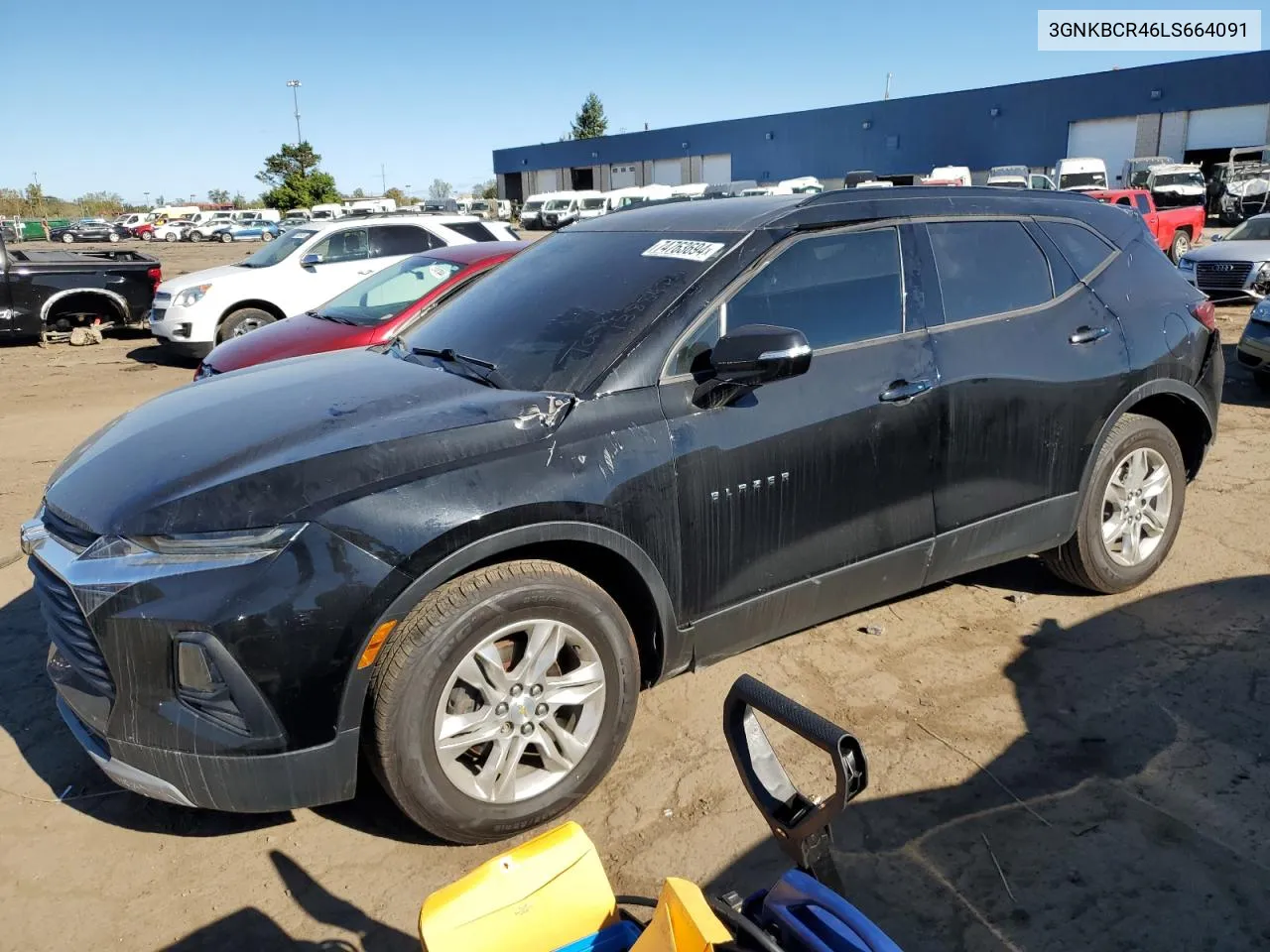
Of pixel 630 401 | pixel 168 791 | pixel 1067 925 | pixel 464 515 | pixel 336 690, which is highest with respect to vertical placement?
pixel 630 401

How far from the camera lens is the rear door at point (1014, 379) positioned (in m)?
3.59

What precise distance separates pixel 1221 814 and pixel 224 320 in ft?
35.9

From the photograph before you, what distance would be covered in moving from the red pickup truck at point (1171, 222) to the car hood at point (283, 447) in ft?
61.0

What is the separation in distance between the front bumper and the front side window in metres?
9.58

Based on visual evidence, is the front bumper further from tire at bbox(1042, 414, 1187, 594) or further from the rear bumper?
tire at bbox(1042, 414, 1187, 594)

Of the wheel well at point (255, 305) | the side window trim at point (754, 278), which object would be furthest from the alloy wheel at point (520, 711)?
the wheel well at point (255, 305)

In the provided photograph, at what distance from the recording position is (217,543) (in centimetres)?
244

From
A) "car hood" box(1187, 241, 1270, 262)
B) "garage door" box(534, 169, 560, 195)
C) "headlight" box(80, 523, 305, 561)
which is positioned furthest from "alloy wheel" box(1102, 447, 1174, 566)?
"garage door" box(534, 169, 560, 195)

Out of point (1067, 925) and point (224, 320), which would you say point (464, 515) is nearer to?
point (1067, 925)

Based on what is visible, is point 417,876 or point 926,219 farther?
point 926,219

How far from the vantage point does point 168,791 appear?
2.48 meters

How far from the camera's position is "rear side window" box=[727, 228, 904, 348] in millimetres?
3254

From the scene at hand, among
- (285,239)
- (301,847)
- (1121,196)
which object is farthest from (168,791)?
(1121,196)

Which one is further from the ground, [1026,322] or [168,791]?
[1026,322]
